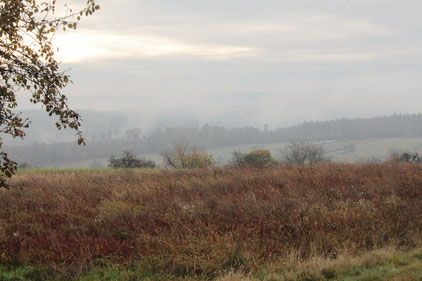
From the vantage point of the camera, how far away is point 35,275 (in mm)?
8180

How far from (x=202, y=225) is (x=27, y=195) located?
824 cm

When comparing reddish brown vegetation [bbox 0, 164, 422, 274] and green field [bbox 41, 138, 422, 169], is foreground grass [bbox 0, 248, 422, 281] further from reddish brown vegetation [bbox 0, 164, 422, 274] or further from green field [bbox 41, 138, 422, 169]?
green field [bbox 41, 138, 422, 169]

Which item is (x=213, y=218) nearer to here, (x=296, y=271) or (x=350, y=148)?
(x=296, y=271)

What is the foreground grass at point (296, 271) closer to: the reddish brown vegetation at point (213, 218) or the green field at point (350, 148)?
the reddish brown vegetation at point (213, 218)

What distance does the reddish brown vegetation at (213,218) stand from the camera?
Result: 348 inches

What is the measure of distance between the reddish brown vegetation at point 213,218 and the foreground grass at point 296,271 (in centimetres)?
34

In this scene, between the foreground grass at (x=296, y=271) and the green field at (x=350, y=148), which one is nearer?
the foreground grass at (x=296, y=271)

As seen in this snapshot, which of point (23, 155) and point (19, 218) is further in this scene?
point (23, 155)

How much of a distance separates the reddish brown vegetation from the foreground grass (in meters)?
0.34

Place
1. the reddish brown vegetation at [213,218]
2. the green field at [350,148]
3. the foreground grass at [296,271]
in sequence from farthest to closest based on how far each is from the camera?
1. the green field at [350,148]
2. the reddish brown vegetation at [213,218]
3. the foreground grass at [296,271]

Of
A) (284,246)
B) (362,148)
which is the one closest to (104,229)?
(284,246)

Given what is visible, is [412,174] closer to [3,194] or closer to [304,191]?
[304,191]

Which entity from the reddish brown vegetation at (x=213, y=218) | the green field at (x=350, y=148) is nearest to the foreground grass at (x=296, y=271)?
the reddish brown vegetation at (x=213, y=218)

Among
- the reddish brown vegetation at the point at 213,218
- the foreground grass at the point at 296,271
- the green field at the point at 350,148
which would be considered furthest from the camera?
the green field at the point at 350,148
